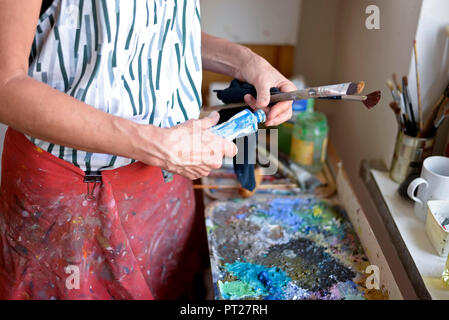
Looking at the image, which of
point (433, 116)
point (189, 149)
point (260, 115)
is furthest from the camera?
point (433, 116)

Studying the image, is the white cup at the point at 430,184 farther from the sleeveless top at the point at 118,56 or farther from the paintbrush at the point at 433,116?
the sleeveless top at the point at 118,56

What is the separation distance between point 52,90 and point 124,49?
0.49ft

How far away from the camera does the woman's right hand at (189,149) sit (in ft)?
2.32

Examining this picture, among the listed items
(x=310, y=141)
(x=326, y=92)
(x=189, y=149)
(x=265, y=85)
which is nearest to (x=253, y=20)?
(x=310, y=141)

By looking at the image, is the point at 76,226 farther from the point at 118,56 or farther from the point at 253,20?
the point at 253,20

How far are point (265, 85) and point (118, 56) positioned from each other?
31 cm

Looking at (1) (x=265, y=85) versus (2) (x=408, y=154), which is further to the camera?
(2) (x=408, y=154)

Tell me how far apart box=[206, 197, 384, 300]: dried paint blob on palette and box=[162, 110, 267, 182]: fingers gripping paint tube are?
307 mm

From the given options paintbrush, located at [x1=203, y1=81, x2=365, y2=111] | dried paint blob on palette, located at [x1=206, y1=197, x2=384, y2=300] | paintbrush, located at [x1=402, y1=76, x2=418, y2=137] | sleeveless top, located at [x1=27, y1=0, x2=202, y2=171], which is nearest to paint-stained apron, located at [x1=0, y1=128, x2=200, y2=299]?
sleeveless top, located at [x1=27, y1=0, x2=202, y2=171]

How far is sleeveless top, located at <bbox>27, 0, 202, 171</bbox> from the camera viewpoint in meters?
0.73

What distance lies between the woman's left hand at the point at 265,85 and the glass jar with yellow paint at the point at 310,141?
0.36 m

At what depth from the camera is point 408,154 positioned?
3.42 feet
